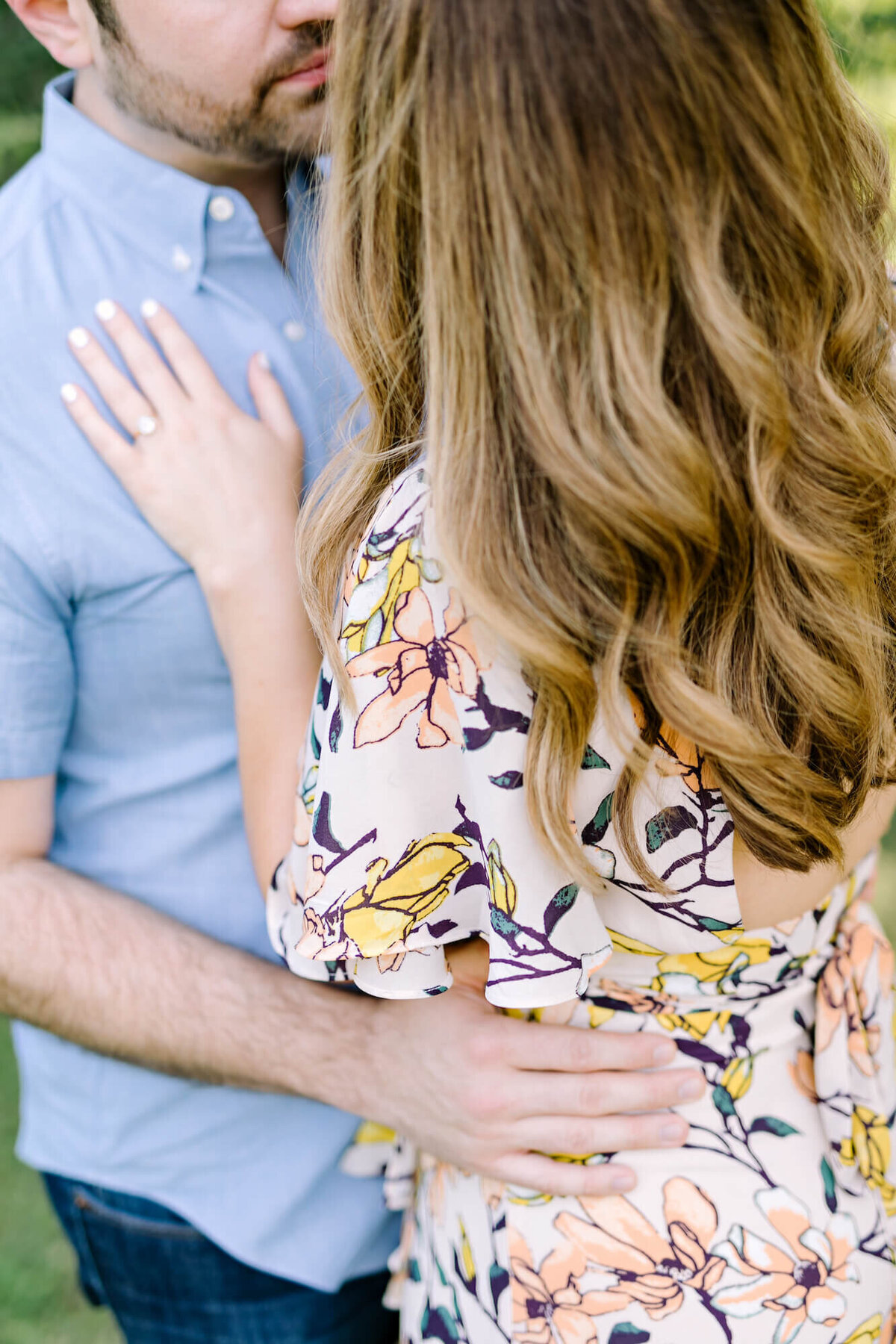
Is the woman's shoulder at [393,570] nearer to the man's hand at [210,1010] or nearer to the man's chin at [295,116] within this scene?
the man's hand at [210,1010]

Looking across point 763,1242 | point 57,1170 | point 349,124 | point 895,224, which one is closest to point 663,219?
point 349,124

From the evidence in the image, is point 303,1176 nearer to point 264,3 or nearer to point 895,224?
point 895,224

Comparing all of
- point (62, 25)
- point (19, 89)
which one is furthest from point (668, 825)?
point (19, 89)

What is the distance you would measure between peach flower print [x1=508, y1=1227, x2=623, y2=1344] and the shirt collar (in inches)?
53.2

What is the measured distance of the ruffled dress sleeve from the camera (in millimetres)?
1000

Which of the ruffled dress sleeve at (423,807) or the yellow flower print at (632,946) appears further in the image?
the yellow flower print at (632,946)

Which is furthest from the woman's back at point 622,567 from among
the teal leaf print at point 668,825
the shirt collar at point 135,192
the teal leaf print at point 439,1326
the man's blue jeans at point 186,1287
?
the man's blue jeans at point 186,1287

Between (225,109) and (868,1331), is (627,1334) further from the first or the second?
(225,109)

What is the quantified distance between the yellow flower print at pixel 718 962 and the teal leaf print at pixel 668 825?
0.23 metres

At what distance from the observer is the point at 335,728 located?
108cm

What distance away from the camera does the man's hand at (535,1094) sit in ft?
4.09

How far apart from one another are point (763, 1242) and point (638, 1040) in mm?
251

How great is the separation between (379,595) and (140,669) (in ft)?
2.02

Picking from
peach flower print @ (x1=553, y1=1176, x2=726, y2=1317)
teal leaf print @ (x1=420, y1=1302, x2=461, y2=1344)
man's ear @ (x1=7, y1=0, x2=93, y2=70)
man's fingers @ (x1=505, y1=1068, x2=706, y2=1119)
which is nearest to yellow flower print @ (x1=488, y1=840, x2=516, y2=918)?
man's fingers @ (x1=505, y1=1068, x2=706, y2=1119)
